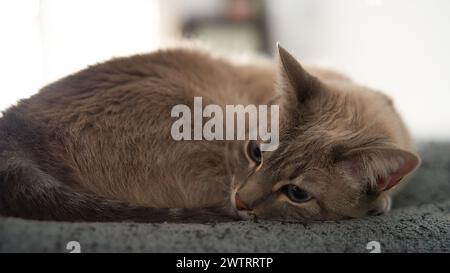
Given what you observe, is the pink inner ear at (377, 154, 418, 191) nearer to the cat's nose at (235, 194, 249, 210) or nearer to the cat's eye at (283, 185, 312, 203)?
the cat's eye at (283, 185, 312, 203)

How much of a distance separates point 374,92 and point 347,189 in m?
0.53

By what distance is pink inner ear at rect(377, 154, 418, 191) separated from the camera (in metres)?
1.08

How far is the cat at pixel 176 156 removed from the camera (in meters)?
1.11

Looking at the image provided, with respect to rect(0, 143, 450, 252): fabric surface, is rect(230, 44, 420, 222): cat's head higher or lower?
higher

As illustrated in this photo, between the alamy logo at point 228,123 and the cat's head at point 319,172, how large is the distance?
0.05 m

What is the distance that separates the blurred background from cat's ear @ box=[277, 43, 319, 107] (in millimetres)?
606

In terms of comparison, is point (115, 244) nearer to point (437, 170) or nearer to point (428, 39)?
point (437, 170)

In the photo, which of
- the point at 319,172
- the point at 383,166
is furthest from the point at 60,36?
the point at 383,166

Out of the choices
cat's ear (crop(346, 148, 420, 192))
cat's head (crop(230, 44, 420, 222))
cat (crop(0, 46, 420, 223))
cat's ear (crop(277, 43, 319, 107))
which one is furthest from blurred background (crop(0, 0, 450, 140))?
cat's ear (crop(346, 148, 420, 192))

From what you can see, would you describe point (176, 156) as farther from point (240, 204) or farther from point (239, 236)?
point (239, 236)

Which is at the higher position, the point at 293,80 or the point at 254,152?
the point at 293,80

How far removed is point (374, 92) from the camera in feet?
5.12

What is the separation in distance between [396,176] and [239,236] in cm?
47

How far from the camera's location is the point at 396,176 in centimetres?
114
